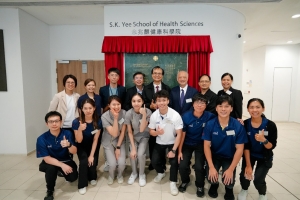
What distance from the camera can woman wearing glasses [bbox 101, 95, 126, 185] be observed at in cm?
246

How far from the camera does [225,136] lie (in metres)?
2.09

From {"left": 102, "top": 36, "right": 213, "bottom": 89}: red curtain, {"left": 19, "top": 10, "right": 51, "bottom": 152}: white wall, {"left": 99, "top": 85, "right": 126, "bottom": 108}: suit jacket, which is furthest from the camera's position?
{"left": 19, "top": 10, "right": 51, "bottom": 152}: white wall

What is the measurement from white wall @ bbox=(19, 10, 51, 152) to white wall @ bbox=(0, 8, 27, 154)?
3.0 inches

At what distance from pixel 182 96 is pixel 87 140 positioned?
60.7 inches

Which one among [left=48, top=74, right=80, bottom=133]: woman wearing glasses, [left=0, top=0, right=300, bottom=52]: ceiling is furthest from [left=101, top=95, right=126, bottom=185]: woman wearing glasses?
[left=0, top=0, right=300, bottom=52]: ceiling

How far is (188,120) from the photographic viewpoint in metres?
2.35

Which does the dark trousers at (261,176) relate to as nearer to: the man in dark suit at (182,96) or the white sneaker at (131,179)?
the man in dark suit at (182,96)

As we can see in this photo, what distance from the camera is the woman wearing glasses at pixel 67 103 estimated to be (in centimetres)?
266

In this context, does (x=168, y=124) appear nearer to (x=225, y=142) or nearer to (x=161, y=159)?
(x=161, y=159)

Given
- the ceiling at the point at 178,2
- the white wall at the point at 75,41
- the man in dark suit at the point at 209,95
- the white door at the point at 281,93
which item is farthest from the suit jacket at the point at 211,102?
the white door at the point at 281,93

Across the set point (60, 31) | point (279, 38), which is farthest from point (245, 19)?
point (60, 31)

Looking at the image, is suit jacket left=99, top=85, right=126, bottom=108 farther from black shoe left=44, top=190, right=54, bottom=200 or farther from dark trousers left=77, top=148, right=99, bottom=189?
black shoe left=44, top=190, right=54, bottom=200

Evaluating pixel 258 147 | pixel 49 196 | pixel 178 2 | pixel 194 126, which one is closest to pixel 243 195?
pixel 258 147

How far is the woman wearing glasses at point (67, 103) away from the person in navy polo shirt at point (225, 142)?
192cm
